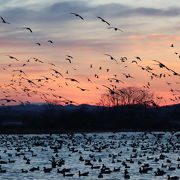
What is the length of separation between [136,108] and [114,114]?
34.8 feet

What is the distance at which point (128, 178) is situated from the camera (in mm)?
31078

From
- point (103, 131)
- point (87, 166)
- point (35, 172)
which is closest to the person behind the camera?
point (35, 172)

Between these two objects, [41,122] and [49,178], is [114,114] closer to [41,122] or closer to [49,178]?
[41,122]

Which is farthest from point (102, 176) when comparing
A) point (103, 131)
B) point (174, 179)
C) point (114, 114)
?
point (114, 114)

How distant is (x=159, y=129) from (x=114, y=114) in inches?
937

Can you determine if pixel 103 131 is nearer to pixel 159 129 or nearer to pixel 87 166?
pixel 159 129

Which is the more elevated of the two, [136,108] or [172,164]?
[136,108]

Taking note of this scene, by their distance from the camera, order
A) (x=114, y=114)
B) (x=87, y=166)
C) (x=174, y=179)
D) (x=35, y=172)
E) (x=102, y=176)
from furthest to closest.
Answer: (x=114, y=114)
(x=87, y=166)
(x=35, y=172)
(x=102, y=176)
(x=174, y=179)

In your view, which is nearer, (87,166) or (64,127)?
(87,166)

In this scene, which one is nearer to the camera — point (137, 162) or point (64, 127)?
point (137, 162)

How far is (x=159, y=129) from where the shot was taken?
126438 mm

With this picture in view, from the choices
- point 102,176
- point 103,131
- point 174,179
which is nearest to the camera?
point 174,179

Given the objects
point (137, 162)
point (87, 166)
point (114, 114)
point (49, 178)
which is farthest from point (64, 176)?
point (114, 114)

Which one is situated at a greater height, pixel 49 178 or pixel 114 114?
pixel 114 114
